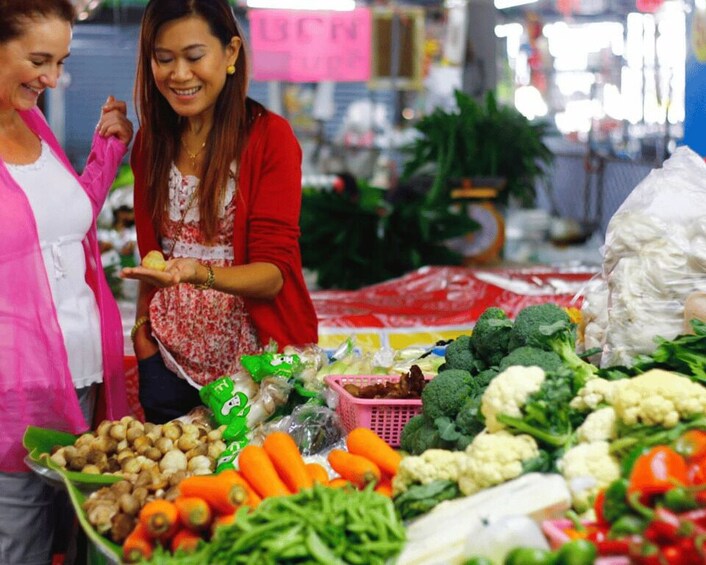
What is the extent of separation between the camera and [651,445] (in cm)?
184

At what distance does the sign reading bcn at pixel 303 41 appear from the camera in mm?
7262

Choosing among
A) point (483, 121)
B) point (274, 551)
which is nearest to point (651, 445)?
point (274, 551)

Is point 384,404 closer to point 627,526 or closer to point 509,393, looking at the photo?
point 509,393

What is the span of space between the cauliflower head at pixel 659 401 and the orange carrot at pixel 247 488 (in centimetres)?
75

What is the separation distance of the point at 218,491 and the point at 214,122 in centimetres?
136

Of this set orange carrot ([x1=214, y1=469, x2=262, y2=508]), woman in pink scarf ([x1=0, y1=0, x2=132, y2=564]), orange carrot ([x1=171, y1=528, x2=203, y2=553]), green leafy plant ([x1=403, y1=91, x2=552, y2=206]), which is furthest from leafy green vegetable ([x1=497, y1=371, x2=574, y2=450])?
green leafy plant ([x1=403, y1=91, x2=552, y2=206])

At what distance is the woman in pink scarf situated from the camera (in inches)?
102

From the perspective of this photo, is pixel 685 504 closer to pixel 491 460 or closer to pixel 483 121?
pixel 491 460

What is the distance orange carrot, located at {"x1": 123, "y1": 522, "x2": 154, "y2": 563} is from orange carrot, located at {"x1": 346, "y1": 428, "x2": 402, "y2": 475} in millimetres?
504

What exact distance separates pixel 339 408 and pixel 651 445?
3.20 feet

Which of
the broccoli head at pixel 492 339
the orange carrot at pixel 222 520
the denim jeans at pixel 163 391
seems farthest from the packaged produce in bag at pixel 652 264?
the denim jeans at pixel 163 391

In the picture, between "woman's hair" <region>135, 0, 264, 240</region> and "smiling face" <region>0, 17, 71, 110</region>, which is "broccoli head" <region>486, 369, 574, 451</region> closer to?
"woman's hair" <region>135, 0, 264, 240</region>

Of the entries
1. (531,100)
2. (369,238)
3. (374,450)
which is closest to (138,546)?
(374,450)

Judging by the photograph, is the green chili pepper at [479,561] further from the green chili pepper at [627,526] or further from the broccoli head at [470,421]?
the broccoli head at [470,421]
